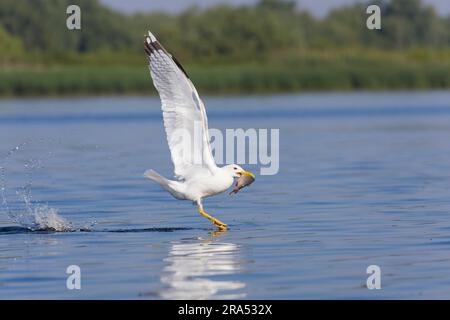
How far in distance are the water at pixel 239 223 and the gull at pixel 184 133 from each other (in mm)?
531

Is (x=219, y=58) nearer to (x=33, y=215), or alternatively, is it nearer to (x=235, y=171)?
(x=33, y=215)

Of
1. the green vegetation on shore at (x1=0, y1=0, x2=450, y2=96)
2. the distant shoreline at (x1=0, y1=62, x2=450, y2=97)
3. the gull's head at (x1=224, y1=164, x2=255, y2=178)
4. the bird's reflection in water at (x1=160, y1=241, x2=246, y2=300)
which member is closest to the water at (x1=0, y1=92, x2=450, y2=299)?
the bird's reflection in water at (x1=160, y1=241, x2=246, y2=300)

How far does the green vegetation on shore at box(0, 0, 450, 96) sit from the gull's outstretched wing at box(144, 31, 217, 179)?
3621cm

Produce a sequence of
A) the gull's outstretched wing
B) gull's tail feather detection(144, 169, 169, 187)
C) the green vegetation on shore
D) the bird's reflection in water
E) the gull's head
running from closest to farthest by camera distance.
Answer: the bird's reflection in water → the gull's outstretched wing → gull's tail feather detection(144, 169, 169, 187) → the gull's head → the green vegetation on shore

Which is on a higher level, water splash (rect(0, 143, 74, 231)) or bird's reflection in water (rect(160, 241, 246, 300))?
bird's reflection in water (rect(160, 241, 246, 300))

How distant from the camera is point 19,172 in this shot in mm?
21656

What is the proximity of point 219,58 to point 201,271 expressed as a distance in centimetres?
5385

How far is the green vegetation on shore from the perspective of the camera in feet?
169

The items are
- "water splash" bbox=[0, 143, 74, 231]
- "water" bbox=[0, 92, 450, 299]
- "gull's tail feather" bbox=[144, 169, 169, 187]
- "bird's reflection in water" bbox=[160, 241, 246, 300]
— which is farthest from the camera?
"water splash" bbox=[0, 143, 74, 231]

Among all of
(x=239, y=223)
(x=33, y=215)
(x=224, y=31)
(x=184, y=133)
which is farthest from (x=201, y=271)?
(x=224, y=31)

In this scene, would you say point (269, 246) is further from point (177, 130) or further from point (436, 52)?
point (436, 52)

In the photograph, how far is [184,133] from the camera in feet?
44.4

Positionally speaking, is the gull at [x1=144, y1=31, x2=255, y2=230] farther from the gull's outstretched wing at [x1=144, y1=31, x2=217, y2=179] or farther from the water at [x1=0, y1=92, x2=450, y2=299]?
the water at [x1=0, y1=92, x2=450, y2=299]
